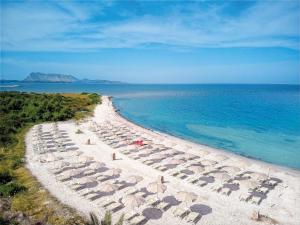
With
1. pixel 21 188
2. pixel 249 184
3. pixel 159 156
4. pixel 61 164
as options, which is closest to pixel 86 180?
pixel 21 188

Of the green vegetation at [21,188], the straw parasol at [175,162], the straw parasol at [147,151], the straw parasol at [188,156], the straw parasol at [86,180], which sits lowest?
the green vegetation at [21,188]

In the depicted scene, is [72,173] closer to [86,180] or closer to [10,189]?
[86,180]

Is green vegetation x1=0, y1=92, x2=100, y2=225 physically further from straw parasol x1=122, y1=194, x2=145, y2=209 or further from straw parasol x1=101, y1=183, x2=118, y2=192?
straw parasol x1=101, y1=183, x2=118, y2=192

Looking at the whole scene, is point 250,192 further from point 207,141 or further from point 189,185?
point 207,141

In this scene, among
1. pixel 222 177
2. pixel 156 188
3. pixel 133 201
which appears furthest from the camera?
pixel 222 177

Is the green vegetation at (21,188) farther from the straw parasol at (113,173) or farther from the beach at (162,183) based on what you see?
the straw parasol at (113,173)

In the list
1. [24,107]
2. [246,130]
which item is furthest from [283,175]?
[24,107]

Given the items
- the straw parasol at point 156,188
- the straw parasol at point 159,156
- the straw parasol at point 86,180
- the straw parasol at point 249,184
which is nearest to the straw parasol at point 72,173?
the straw parasol at point 86,180

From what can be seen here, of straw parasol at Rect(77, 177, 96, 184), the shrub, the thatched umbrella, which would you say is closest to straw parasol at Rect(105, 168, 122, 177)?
straw parasol at Rect(77, 177, 96, 184)

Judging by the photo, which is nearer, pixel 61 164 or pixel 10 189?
pixel 10 189

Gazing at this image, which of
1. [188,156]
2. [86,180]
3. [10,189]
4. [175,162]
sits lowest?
[10,189]
